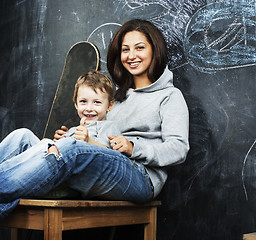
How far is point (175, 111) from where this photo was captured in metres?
1.75

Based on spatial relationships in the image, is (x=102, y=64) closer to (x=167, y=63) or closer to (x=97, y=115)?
(x=167, y=63)

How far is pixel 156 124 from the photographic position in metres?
1.80

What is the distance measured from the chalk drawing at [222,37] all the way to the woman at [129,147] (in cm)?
18

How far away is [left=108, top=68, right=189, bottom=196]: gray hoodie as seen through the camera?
1.60m

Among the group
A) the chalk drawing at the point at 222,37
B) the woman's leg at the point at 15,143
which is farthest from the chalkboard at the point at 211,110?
the woman's leg at the point at 15,143

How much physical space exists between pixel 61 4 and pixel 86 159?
5.38 ft

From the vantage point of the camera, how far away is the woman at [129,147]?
1.31 metres

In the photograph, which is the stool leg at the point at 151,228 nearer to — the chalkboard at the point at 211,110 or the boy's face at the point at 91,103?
the chalkboard at the point at 211,110

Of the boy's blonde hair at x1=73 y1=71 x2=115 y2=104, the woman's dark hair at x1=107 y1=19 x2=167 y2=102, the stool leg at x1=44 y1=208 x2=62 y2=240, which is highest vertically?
the woman's dark hair at x1=107 y1=19 x2=167 y2=102

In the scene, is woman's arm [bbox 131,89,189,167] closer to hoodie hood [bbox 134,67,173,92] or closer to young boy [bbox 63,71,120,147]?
hoodie hood [bbox 134,67,173,92]

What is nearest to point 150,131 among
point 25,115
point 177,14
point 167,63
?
point 167,63

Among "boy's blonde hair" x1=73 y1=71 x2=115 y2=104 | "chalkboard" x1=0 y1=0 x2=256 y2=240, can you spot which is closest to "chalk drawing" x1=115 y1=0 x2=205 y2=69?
"chalkboard" x1=0 y1=0 x2=256 y2=240

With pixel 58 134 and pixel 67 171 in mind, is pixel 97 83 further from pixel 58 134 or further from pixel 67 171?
pixel 67 171

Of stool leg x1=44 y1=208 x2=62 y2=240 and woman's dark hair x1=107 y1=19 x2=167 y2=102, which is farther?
woman's dark hair x1=107 y1=19 x2=167 y2=102
